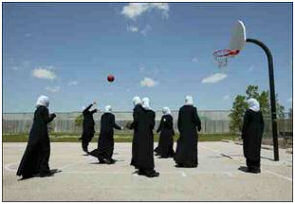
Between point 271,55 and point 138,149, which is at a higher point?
point 271,55

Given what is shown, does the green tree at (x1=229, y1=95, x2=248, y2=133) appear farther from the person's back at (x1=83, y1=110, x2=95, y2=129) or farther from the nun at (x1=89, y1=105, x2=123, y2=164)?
the nun at (x1=89, y1=105, x2=123, y2=164)

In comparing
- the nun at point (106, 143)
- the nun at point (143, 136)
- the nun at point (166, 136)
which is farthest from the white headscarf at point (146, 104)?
the nun at point (166, 136)

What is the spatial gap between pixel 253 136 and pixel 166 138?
5214 millimetres

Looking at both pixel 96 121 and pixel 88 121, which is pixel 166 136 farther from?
pixel 96 121

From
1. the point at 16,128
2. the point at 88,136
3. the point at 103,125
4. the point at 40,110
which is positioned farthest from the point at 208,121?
the point at 40,110

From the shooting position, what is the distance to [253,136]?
35.2ft

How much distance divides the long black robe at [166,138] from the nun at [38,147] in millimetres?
6282

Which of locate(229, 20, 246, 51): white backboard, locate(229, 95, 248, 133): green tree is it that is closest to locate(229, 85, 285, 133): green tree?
locate(229, 95, 248, 133): green tree

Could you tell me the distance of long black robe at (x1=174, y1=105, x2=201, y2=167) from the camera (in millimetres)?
11875

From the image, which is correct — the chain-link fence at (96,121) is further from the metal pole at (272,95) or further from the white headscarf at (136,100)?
the white headscarf at (136,100)

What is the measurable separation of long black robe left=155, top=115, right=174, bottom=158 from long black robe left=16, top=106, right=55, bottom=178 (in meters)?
6.29

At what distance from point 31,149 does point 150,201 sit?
4270 mm

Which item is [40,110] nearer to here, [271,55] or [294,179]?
[294,179]

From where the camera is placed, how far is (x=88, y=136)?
55.2 feet
